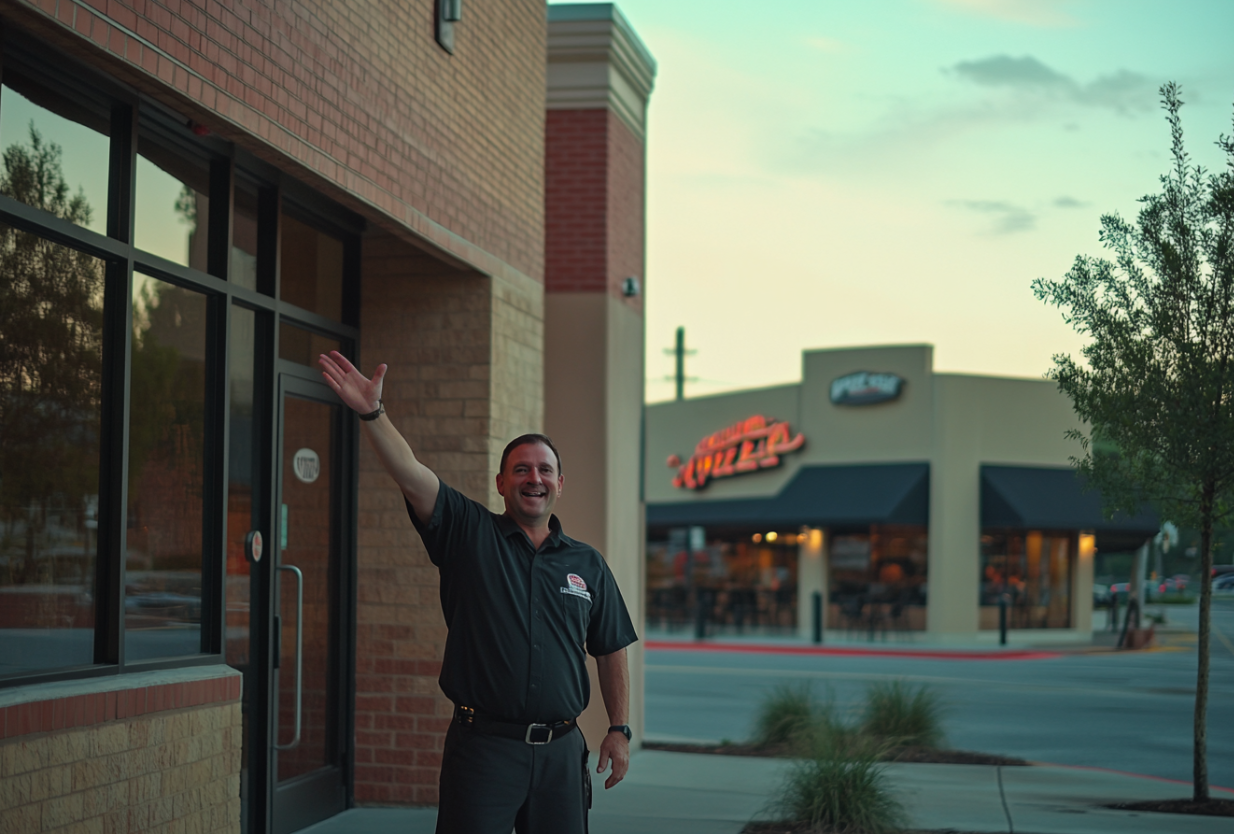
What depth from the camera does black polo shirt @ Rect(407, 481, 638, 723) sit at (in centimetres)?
435

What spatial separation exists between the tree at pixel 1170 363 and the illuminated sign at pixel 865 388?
22.5 meters

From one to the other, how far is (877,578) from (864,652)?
203 inches

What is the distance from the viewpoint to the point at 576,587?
4.60 meters

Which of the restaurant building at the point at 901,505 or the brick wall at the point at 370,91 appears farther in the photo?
the restaurant building at the point at 901,505

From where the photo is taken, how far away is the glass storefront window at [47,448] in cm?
500

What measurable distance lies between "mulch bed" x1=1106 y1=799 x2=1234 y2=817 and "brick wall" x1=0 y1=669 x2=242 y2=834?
640 centimetres

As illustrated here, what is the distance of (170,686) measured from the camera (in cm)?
556

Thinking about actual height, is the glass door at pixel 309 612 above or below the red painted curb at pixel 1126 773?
above

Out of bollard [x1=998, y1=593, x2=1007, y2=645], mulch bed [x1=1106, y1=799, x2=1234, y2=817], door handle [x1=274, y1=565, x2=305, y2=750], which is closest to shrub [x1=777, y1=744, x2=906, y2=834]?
mulch bed [x1=1106, y1=799, x2=1234, y2=817]

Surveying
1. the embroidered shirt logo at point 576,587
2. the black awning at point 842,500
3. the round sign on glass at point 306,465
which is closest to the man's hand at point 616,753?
the embroidered shirt logo at point 576,587

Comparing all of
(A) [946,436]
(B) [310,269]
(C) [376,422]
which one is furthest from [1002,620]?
(C) [376,422]

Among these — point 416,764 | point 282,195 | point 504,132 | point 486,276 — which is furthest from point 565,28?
point 416,764

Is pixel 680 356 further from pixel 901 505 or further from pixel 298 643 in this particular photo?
pixel 298 643

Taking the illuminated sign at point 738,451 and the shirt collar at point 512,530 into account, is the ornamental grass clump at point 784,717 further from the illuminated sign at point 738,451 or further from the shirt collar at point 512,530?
the illuminated sign at point 738,451
